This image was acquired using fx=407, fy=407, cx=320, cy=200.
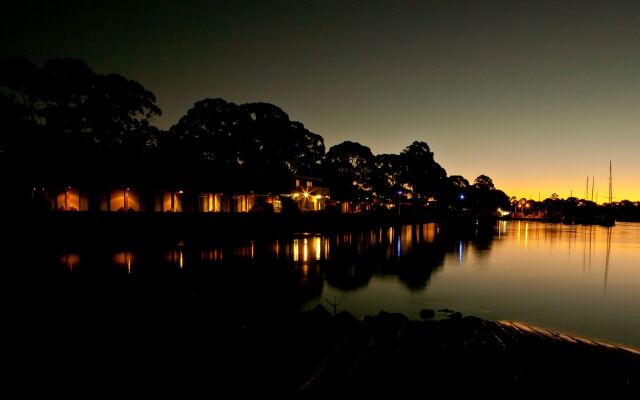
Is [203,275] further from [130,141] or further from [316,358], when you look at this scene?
[130,141]

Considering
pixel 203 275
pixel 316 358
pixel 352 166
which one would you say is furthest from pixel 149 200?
pixel 352 166

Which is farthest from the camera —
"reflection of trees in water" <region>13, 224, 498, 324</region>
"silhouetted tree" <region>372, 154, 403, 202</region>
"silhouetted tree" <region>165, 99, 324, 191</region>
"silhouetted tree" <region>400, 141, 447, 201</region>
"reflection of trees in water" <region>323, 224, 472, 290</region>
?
"silhouetted tree" <region>400, 141, 447, 201</region>

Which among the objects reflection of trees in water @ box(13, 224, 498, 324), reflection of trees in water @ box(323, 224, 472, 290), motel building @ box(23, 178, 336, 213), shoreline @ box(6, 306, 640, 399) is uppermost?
motel building @ box(23, 178, 336, 213)

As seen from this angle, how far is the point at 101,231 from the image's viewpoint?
27922 millimetres

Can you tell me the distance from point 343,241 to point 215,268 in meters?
20.6

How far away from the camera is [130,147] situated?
4222 cm

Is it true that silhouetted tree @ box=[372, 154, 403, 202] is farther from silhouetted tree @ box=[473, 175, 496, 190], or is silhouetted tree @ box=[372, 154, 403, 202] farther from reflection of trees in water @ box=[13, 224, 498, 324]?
silhouetted tree @ box=[473, 175, 496, 190]

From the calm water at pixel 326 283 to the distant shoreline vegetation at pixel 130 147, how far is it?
9.48 metres

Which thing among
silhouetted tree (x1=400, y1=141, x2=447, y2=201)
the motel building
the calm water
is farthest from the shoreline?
silhouetted tree (x1=400, y1=141, x2=447, y2=201)

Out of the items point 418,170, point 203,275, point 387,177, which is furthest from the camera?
point 418,170

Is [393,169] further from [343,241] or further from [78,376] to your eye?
[78,376]

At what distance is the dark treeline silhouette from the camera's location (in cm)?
3219

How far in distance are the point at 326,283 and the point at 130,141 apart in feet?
104

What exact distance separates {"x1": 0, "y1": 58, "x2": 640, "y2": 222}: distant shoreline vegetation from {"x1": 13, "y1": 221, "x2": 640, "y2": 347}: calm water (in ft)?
31.1
